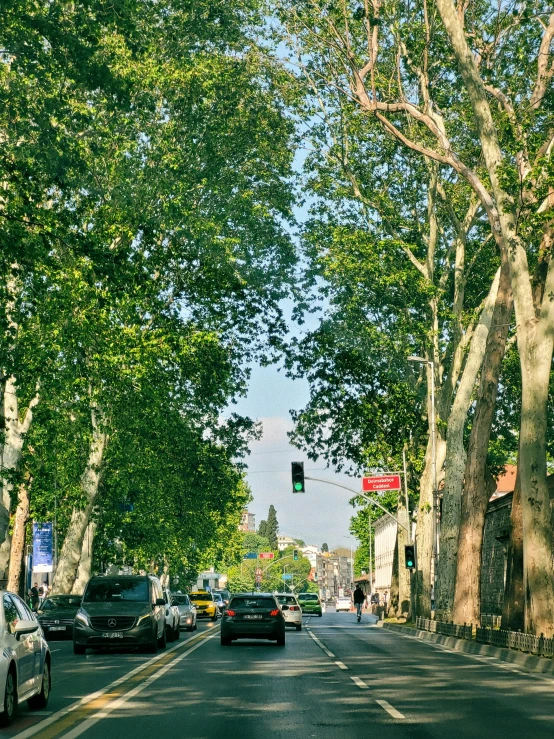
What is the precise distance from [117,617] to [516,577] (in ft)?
30.4

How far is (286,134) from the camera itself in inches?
1513

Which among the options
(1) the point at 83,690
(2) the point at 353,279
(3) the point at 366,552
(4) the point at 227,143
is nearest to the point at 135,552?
(2) the point at 353,279

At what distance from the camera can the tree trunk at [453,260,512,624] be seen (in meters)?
30.3

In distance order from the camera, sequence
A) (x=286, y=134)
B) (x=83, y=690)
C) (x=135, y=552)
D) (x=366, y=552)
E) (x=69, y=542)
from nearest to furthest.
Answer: (x=83, y=690), (x=286, y=134), (x=69, y=542), (x=135, y=552), (x=366, y=552)

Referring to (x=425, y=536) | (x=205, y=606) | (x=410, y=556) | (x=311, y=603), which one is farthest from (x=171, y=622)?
(x=311, y=603)

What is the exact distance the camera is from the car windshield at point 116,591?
2595cm

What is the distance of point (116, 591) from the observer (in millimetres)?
26219

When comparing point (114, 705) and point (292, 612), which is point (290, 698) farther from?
point (292, 612)

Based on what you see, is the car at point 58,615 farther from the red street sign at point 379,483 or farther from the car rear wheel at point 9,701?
the car rear wheel at point 9,701

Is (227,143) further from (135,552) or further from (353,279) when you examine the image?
(135,552)

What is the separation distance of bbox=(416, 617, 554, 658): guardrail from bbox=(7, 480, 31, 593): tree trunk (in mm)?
20440

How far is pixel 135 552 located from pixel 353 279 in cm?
3174

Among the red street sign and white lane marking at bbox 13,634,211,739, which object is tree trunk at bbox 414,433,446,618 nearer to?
the red street sign

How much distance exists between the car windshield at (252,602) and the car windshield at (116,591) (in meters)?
3.78
